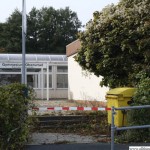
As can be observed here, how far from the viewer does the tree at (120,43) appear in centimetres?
1314

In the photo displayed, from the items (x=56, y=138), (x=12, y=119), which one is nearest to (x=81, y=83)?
(x=56, y=138)

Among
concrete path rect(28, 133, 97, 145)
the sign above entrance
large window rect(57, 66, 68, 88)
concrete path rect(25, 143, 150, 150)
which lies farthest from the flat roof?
concrete path rect(25, 143, 150, 150)

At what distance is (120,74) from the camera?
13992 millimetres

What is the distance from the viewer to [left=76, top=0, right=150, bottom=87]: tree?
13.1 metres

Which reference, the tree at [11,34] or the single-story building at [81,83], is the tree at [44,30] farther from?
the single-story building at [81,83]

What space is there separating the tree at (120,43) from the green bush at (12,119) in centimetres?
512

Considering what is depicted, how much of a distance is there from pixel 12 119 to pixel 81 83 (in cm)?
1846

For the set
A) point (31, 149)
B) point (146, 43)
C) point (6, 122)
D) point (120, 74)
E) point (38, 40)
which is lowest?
point (31, 149)

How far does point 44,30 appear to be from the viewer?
201ft

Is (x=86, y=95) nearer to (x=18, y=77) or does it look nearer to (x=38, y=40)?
(x=18, y=77)

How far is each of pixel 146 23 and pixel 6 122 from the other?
647 cm

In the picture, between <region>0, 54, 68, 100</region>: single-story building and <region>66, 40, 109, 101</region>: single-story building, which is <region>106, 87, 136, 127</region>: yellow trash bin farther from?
<region>0, 54, 68, 100</region>: single-story building

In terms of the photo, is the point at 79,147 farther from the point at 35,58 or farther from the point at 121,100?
the point at 35,58

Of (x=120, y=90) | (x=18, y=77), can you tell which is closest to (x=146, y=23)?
(x=120, y=90)
